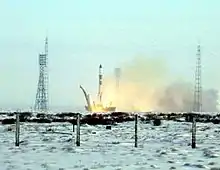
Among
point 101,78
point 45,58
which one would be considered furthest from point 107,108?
point 45,58

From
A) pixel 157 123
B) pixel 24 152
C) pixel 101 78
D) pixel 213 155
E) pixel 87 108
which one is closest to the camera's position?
pixel 213 155

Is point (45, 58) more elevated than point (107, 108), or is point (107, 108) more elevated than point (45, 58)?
point (45, 58)

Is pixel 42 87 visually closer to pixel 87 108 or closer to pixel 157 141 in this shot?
pixel 87 108

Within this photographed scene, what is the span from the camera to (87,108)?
139 m

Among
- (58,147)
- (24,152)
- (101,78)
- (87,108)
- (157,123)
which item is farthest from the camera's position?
(87,108)

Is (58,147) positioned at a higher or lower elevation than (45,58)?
lower

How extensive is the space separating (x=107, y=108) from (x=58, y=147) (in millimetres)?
107673

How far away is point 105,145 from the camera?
790 inches

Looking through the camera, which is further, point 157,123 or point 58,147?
point 157,123

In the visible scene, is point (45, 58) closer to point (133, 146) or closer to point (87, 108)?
point (87, 108)

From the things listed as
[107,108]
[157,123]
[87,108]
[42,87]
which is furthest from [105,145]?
[87,108]

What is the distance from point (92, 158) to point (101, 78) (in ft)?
336

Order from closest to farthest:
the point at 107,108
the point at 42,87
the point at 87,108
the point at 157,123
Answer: the point at 157,123
the point at 42,87
the point at 107,108
the point at 87,108

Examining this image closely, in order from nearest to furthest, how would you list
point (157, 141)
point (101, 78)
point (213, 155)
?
point (213, 155) < point (157, 141) < point (101, 78)
